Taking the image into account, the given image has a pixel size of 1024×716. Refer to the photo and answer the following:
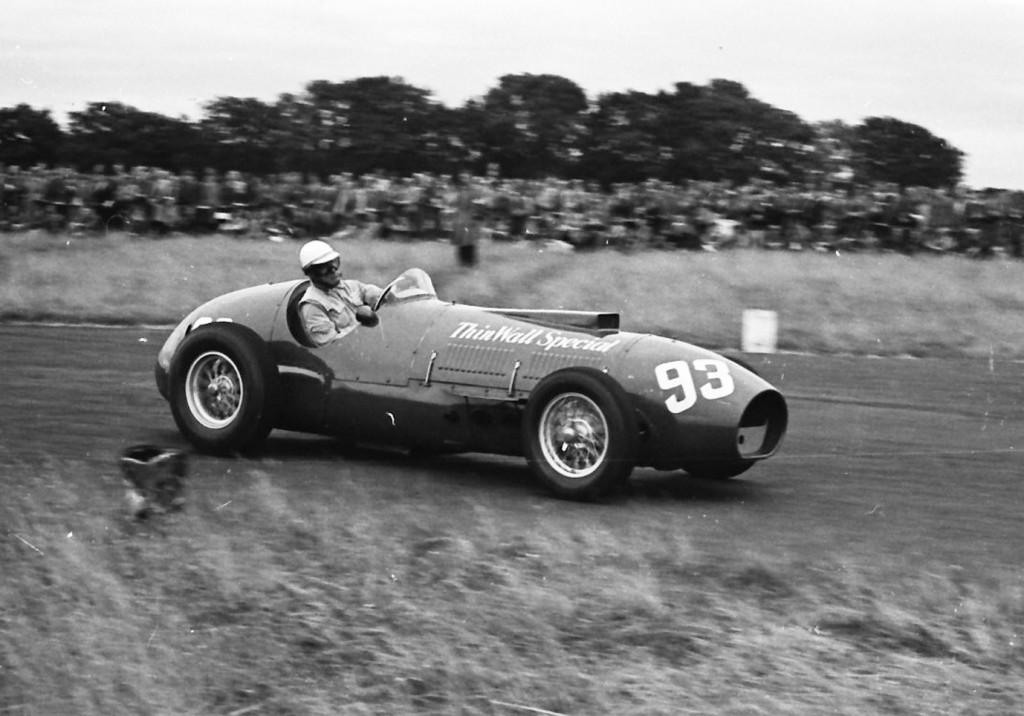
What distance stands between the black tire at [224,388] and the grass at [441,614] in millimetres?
529

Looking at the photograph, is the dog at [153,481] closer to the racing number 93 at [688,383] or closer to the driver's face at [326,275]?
the driver's face at [326,275]

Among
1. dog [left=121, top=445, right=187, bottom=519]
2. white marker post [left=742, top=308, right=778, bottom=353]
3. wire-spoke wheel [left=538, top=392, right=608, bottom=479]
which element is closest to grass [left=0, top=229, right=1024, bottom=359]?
white marker post [left=742, top=308, right=778, bottom=353]

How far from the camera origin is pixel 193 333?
831 centimetres

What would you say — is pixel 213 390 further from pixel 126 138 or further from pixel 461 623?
pixel 126 138

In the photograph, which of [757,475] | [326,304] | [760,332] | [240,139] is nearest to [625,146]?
[240,139]

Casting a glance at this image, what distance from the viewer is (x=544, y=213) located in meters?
23.7

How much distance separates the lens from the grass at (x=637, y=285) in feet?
59.8

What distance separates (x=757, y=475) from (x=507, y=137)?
36.6 metres

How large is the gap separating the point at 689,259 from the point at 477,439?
14.6 m

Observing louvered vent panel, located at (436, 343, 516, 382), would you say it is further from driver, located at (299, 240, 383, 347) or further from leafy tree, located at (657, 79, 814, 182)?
leafy tree, located at (657, 79, 814, 182)

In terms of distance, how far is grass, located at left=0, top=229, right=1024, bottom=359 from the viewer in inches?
717

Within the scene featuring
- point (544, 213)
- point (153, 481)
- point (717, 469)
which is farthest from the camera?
point (544, 213)

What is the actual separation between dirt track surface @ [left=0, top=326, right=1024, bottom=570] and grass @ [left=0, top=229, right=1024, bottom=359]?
5.87m

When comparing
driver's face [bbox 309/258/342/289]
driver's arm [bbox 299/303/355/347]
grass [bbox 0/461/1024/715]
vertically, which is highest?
driver's face [bbox 309/258/342/289]
